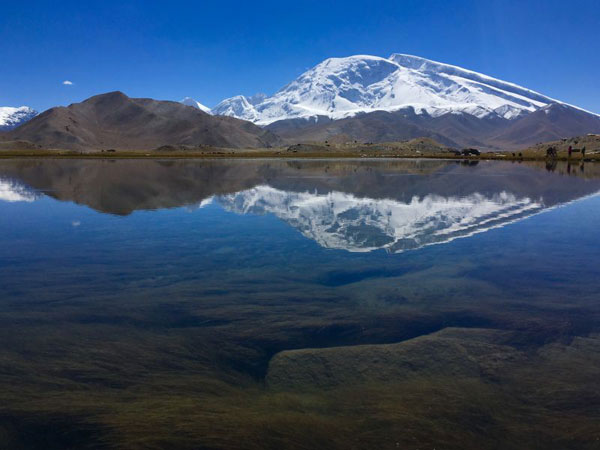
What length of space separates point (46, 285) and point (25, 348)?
17.3 feet

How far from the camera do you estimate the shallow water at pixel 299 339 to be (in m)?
7.74

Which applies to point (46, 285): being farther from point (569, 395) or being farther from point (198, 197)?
point (198, 197)

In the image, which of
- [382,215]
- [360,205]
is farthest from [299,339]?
[360,205]

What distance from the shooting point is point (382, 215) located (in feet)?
100

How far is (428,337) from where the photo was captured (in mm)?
11289

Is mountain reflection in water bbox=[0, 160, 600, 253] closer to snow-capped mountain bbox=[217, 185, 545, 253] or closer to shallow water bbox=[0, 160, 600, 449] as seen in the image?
snow-capped mountain bbox=[217, 185, 545, 253]

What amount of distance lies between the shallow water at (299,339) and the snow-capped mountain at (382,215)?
435 mm

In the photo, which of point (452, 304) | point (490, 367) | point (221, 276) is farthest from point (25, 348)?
point (452, 304)

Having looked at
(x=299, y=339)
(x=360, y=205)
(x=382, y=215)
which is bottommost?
(x=299, y=339)

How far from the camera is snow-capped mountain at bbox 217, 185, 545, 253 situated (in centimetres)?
2325

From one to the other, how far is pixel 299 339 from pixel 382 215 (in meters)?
20.5

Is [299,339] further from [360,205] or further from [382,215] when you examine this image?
[360,205]

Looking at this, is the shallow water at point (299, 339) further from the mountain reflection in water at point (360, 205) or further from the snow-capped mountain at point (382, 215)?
the mountain reflection in water at point (360, 205)

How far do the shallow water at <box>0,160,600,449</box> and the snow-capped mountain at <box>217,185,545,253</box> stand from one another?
0.43m
